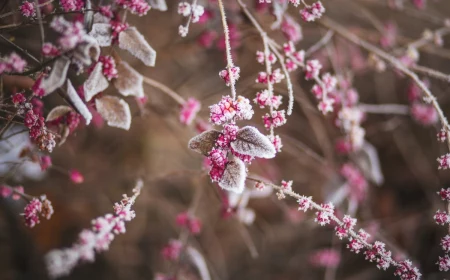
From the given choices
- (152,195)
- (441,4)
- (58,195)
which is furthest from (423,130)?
(58,195)

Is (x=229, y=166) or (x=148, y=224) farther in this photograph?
(x=148, y=224)

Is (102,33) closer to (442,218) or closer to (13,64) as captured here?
(13,64)

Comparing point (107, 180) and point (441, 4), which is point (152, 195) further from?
point (441, 4)

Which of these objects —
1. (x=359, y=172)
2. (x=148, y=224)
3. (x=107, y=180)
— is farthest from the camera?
(x=148, y=224)

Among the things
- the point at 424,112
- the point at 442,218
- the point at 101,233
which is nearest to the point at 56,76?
the point at 101,233

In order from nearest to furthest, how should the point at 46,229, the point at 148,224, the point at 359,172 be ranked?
the point at 359,172 → the point at 46,229 → the point at 148,224

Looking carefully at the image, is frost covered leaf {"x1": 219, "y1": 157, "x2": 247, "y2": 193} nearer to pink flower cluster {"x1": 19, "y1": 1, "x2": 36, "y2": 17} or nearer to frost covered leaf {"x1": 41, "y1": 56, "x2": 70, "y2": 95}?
frost covered leaf {"x1": 41, "y1": 56, "x2": 70, "y2": 95}

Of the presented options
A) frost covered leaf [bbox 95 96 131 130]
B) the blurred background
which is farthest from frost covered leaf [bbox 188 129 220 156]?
the blurred background
